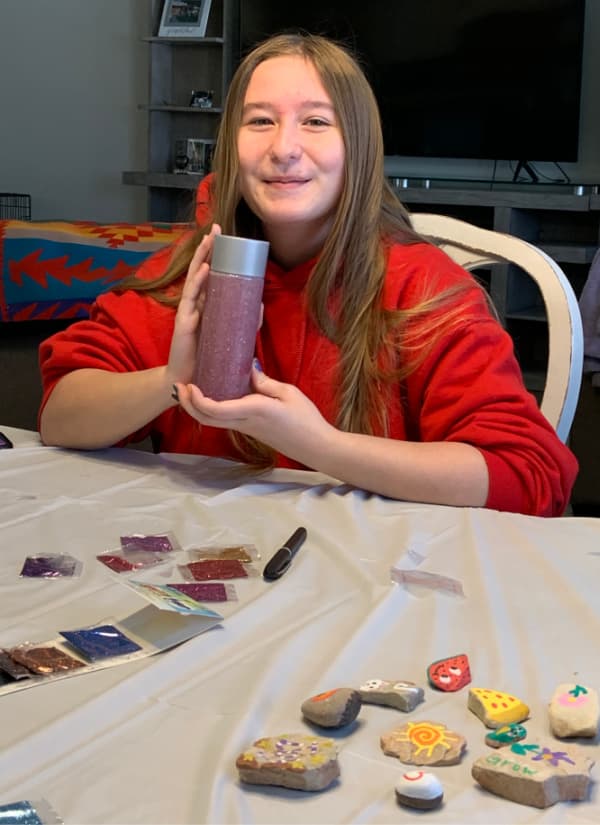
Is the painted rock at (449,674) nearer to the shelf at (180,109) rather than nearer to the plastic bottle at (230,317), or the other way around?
the plastic bottle at (230,317)

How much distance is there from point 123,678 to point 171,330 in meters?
0.76

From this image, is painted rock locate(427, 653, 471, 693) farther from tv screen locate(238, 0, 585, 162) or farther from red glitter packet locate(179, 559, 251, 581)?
tv screen locate(238, 0, 585, 162)

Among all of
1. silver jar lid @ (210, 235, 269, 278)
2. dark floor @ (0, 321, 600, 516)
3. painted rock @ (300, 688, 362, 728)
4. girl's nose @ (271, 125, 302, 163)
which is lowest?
dark floor @ (0, 321, 600, 516)

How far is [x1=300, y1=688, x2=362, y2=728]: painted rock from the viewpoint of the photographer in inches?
25.0

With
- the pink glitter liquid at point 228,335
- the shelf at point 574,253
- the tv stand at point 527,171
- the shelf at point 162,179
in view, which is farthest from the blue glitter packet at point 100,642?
the shelf at point 162,179

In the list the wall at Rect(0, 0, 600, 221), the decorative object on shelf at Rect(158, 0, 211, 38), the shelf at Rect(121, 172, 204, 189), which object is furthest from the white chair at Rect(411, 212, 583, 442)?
the wall at Rect(0, 0, 600, 221)

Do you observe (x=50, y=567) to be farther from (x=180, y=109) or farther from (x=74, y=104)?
(x=74, y=104)

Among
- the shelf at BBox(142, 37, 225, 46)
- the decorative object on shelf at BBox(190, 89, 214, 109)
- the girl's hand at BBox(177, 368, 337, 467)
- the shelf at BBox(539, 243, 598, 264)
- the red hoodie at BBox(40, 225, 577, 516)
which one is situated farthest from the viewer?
the decorative object on shelf at BBox(190, 89, 214, 109)

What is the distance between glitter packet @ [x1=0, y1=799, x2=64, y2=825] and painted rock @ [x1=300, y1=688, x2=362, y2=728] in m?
0.16

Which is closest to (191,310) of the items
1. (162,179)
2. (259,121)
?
(259,121)

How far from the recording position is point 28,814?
0.54 m

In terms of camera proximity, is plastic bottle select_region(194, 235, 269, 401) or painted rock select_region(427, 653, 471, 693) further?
plastic bottle select_region(194, 235, 269, 401)

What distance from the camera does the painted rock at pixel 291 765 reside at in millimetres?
570

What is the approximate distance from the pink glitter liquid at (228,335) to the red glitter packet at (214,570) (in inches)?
8.2
